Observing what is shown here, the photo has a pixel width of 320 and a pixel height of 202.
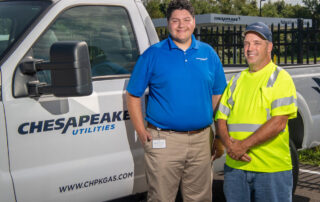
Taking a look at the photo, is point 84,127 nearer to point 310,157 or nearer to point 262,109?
point 262,109

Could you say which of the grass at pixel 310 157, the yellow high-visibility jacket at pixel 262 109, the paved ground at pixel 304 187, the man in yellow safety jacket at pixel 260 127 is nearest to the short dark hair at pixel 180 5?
the man in yellow safety jacket at pixel 260 127

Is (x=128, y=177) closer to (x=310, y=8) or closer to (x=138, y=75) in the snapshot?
(x=138, y=75)

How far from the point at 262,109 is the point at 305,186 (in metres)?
2.72

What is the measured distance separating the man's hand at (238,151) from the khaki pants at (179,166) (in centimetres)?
33

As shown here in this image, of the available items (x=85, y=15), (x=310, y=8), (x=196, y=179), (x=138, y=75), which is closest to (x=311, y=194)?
(x=196, y=179)

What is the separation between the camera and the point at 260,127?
2.60 meters

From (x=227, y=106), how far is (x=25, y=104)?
1275mm

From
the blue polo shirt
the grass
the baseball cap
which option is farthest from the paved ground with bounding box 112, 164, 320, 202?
the baseball cap

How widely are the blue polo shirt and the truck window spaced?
0.35m

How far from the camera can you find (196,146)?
2980 millimetres

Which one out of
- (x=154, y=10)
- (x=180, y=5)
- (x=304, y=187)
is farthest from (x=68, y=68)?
(x=154, y=10)

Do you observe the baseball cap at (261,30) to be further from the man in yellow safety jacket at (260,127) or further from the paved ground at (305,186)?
the paved ground at (305,186)

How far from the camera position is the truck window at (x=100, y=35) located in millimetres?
2889

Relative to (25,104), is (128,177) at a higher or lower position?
lower
